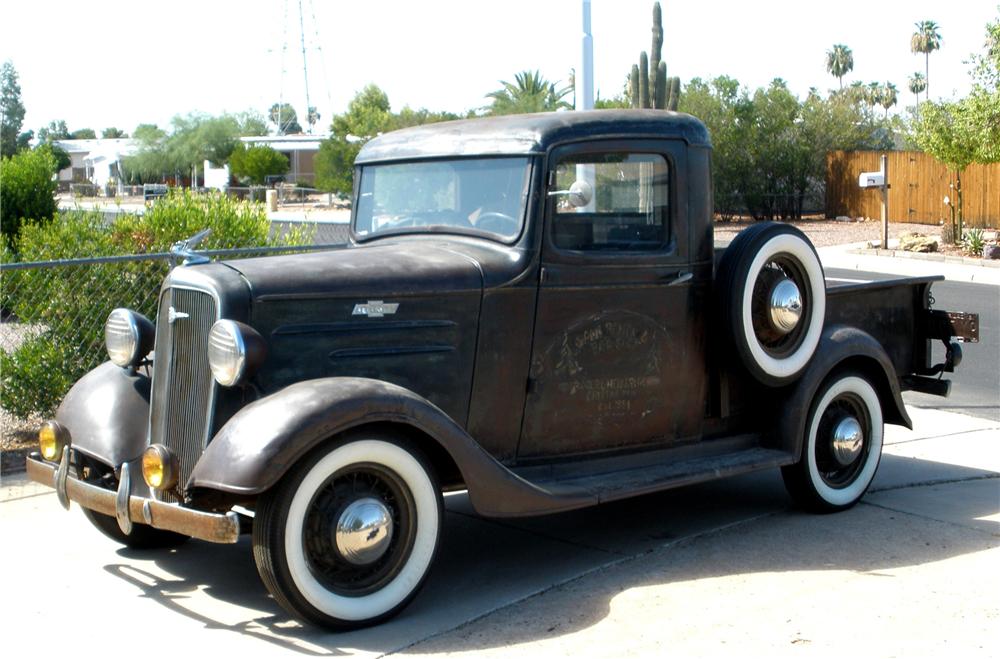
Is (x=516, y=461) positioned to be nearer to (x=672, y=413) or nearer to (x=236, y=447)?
(x=672, y=413)

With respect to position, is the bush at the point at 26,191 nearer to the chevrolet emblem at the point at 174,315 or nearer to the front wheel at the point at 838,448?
the chevrolet emblem at the point at 174,315

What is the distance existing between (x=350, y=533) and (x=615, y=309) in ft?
5.40

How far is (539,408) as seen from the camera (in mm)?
5012

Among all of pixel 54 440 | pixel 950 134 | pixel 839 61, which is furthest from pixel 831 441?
pixel 839 61

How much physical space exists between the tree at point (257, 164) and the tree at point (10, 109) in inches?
378

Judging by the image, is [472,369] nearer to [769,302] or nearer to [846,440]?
[769,302]

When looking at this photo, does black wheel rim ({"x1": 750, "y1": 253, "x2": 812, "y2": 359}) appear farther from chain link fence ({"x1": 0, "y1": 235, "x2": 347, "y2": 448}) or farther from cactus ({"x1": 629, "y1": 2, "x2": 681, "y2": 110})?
cactus ({"x1": 629, "y1": 2, "x2": 681, "y2": 110})

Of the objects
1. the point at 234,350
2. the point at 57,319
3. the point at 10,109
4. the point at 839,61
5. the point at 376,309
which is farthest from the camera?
the point at 839,61

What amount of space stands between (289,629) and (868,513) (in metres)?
3.12

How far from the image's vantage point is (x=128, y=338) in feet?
16.7

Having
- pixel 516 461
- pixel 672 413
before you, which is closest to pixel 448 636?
pixel 516 461

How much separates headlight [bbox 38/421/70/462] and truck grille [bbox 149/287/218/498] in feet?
1.43

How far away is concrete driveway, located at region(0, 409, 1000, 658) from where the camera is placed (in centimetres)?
418

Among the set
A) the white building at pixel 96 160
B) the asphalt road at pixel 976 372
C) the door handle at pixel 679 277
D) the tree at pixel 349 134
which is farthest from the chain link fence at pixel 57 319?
the white building at pixel 96 160
